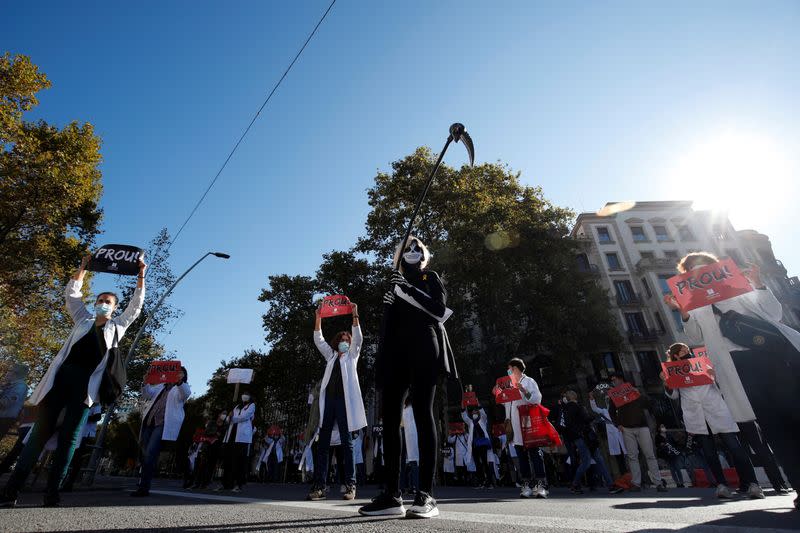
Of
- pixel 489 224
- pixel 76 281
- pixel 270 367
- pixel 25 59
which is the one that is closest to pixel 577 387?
pixel 489 224

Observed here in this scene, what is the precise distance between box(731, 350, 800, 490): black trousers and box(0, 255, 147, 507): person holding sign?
18.3 feet

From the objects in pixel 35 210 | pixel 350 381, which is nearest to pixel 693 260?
pixel 350 381

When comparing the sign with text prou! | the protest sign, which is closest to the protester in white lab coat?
the protest sign

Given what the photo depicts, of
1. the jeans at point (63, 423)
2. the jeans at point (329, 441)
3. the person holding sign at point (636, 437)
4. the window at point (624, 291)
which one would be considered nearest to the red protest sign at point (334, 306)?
the jeans at point (329, 441)

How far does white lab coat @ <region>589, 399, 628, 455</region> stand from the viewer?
943 cm

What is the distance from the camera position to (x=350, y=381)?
586cm

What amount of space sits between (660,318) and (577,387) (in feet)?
32.6

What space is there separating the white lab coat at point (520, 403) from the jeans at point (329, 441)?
110 inches

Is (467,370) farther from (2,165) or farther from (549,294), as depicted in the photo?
(2,165)

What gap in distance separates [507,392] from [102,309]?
6.25 m

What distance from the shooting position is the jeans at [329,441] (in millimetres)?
5378

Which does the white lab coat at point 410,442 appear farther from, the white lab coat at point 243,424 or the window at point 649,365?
the window at point 649,365

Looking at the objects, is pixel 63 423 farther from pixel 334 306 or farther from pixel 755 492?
pixel 755 492

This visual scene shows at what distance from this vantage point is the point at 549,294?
74.6 feet
